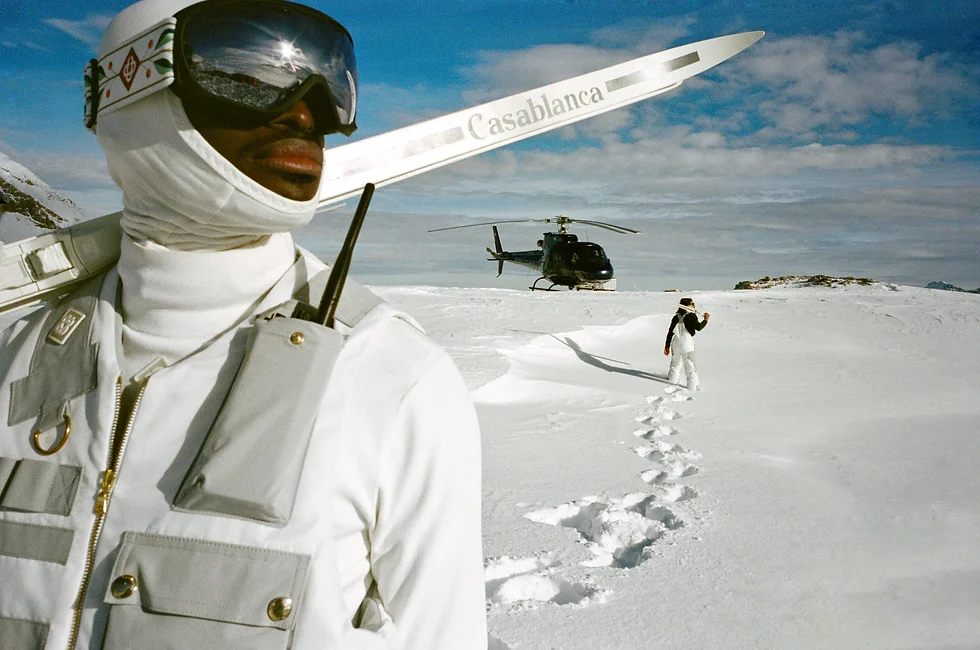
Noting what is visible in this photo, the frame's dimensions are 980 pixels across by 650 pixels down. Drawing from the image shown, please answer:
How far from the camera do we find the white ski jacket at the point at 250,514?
107 centimetres

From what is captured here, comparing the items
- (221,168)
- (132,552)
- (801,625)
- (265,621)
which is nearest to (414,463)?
(265,621)

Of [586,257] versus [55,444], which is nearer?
[55,444]

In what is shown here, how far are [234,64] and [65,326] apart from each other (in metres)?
0.62

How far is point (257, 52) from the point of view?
1351 mm

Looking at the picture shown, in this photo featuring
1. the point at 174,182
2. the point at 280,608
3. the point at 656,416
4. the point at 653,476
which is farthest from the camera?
the point at 656,416

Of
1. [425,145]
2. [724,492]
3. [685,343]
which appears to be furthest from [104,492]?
[685,343]

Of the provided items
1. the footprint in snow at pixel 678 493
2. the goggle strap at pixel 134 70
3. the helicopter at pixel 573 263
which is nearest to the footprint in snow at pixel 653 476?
the footprint in snow at pixel 678 493

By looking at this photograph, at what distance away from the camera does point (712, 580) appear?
11.8 feet

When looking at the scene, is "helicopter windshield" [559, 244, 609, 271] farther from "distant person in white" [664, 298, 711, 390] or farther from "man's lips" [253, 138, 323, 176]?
"man's lips" [253, 138, 323, 176]

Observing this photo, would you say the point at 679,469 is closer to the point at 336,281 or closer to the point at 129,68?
the point at 336,281

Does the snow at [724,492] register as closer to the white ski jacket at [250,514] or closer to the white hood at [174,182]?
the white ski jacket at [250,514]

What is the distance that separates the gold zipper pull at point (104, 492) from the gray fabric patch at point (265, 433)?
0.47ft

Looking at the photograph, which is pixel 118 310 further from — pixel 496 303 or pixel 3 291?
pixel 496 303

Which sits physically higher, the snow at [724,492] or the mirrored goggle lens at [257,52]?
the mirrored goggle lens at [257,52]
